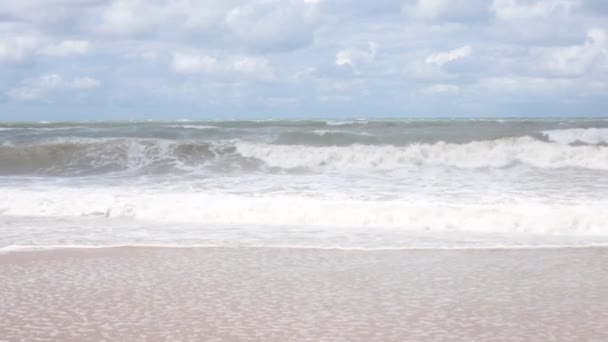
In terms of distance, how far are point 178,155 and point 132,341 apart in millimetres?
15176

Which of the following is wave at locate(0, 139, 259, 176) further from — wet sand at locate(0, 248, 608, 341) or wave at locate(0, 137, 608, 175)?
wet sand at locate(0, 248, 608, 341)

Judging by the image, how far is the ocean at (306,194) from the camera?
816 cm

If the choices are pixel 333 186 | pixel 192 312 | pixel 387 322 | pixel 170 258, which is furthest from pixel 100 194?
pixel 387 322

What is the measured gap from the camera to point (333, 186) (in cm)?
1272

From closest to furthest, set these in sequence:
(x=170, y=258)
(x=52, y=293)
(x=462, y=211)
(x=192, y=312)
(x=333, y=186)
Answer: (x=192, y=312) → (x=52, y=293) → (x=170, y=258) → (x=462, y=211) → (x=333, y=186)

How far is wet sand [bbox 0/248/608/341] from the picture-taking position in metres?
4.46

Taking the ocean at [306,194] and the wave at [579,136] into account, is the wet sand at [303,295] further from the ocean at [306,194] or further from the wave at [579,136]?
the wave at [579,136]

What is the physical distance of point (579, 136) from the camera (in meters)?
22.8

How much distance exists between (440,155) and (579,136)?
714cm

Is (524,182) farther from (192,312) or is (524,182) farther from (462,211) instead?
(192,312)

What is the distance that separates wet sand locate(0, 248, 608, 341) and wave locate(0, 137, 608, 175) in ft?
32.3

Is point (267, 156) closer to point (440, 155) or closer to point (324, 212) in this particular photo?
point (440, 155)

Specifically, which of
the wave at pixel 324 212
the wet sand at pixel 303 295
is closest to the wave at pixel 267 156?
the wave at pixel 324 212

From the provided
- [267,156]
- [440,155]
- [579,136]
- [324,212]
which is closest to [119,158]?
[267,156]
